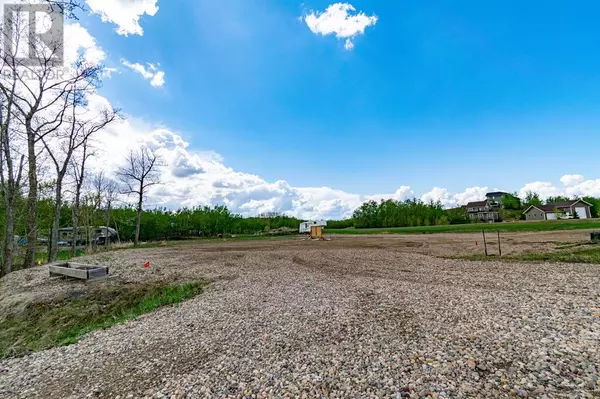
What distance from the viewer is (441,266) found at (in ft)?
37.6

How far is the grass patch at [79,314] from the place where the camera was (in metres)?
6.03

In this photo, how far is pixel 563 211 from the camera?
62062 mm

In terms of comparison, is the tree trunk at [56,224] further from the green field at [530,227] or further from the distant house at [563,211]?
the distant house at [563,211]

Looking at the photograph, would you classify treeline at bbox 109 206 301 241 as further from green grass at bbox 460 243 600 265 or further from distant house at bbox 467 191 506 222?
distant house at bbox 467 191 506 222

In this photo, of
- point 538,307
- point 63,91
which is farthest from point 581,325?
point 63,91

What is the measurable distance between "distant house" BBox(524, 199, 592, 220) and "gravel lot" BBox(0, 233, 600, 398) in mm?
71610

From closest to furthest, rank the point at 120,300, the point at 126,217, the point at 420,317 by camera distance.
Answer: the point at 420,317 → the point at 120,300 → the point at 126,217

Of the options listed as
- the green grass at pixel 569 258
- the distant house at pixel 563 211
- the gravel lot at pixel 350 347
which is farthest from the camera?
the distant house at pixel 563 211

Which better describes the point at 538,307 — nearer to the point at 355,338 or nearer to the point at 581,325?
the point at 581,325

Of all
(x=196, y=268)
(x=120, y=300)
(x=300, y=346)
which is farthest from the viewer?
(x=196, y=268)

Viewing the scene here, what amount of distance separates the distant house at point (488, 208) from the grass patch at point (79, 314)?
270ft

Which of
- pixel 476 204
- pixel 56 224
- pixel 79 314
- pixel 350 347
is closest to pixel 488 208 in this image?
pixel 476 204

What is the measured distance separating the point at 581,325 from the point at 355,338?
3.83 meters

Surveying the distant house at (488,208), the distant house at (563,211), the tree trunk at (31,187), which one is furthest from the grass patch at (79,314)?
the distant house at (488,208)
